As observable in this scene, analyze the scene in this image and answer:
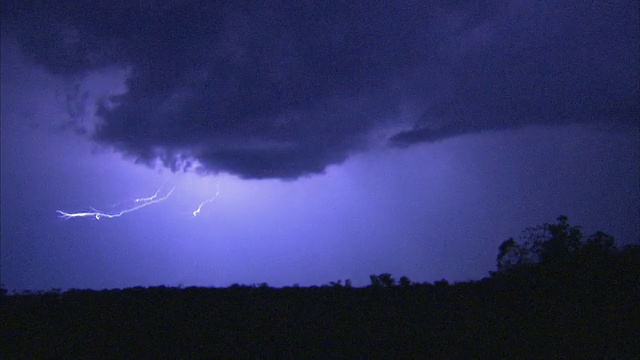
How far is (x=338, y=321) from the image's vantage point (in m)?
16.9

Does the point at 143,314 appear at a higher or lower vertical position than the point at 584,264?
lower

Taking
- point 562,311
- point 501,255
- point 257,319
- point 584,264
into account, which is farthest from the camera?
point 501,255

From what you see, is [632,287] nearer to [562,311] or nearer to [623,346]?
[562,311]

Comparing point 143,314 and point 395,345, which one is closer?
point 395,345

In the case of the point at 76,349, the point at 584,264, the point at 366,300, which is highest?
the point at 584,264

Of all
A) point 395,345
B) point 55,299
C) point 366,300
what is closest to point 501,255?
point 366,300

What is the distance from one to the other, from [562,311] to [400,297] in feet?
16.7

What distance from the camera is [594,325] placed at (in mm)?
17172

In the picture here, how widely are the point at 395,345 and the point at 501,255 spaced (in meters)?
16.4

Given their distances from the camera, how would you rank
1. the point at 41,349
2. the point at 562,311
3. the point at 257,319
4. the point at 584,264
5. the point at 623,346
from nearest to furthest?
the point at 41,349
the point at 623,346
the point at 257,319
the point at 562,311
the point at 584,264

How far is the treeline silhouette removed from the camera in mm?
15055

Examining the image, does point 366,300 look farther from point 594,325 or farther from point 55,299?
point 55,299

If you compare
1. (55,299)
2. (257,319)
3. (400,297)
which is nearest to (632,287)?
(400,297)

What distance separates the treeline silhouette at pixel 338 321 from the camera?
1505 centimetres
